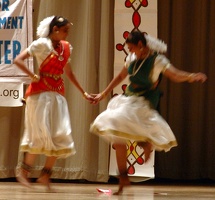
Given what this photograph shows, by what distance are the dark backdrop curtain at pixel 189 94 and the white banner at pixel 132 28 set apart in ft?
2.12

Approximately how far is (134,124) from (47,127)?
0.70m

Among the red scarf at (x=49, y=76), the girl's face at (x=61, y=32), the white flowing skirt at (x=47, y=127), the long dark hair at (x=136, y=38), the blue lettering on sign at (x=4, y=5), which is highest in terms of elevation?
the blue lettering on sign at (x=4, y=5)

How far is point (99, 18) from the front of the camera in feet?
22.1

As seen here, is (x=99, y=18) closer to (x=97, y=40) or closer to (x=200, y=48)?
Answer: (x=97, y=40)

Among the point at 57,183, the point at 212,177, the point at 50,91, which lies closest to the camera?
the point at 50,91

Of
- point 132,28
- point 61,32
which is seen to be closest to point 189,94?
point 132,28

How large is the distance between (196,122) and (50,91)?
8.73 ft

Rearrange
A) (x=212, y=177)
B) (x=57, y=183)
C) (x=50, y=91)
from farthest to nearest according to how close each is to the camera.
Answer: (x=212, y=177), (x=57, y=183), (x=50, y=91)

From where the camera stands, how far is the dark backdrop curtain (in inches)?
281

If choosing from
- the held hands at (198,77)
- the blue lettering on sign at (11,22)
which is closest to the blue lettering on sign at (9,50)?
the blue lettering on sign at (11,22)

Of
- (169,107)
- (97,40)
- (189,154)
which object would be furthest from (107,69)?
(189,154)

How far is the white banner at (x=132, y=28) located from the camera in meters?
6.48

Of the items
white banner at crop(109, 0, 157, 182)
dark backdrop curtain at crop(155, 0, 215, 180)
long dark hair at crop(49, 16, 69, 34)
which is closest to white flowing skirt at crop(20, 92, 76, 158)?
long dark hair at crop(49, 16, 69, 34)

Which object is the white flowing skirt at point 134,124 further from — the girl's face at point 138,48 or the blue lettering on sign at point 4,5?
the blue lettering on sign at point 4,5
